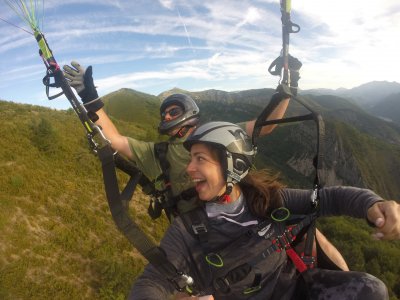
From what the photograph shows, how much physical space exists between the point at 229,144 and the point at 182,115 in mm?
1684

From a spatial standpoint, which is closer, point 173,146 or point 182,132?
point 173,146

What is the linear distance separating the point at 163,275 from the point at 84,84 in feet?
7.94

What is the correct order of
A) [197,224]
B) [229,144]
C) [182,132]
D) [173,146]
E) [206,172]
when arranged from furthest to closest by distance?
[182,132]
[173,146]
[229,144]
[206,172]
[197,224]

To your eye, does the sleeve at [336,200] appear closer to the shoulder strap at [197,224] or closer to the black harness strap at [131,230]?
the shoulder strap at [197,224]

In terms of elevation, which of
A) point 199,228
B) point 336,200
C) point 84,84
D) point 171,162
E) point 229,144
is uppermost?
point 84,84

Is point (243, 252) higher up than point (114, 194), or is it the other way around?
point (114, 194)

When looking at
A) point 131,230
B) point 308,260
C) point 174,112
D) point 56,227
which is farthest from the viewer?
point 56,227

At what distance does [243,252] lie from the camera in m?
3.02

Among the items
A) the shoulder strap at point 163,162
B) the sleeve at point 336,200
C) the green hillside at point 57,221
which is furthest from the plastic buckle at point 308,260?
the green hillside at point 57,221

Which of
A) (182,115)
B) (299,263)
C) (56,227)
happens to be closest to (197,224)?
(299,263)

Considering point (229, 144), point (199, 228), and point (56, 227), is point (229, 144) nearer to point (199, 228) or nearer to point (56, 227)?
point (199, 228)

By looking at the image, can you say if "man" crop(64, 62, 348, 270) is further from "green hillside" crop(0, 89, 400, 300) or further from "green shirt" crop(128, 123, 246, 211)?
"green hillside" crop(0, 89, 400, 300)

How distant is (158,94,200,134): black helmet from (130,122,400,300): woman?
4.39 ft

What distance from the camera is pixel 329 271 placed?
2.99 metres
